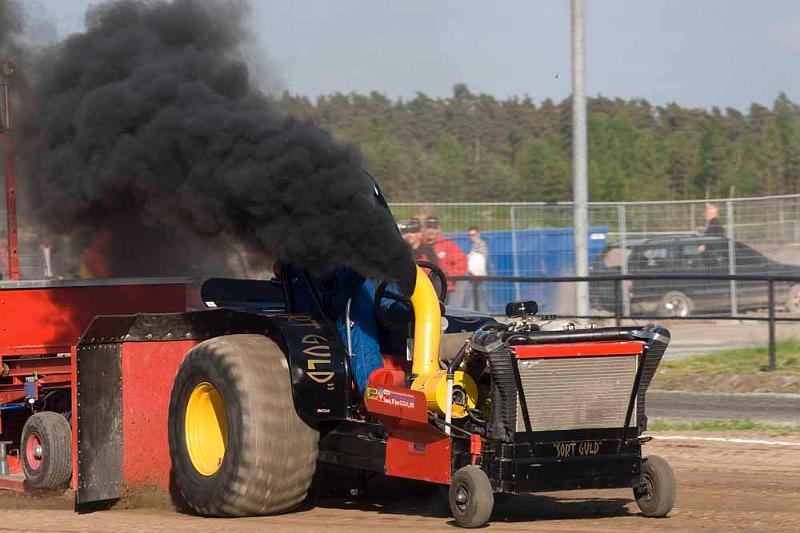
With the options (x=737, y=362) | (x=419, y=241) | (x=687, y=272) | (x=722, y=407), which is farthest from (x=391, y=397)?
(x=687, y=272)

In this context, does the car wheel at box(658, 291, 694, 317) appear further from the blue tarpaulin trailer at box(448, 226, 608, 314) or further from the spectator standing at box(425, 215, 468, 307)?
the spectator standing at box(425, 215, 468, 307)

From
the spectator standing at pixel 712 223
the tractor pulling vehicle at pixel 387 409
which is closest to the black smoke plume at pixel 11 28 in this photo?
the tractor pulling vehicle at pixel 387 409

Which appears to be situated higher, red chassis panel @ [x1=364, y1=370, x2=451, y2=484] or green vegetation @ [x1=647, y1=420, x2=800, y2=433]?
red chassis panel @ [x1=364, y1=370, x2=451, y2=484]

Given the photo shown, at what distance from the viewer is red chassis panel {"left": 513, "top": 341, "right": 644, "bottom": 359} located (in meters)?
6.81

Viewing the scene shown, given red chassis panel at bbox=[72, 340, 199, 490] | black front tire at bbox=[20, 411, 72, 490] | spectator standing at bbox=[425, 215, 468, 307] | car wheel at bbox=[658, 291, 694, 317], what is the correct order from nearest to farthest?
red chassis panel at bbox=[72, 340, 199, 490], black front tire at bbox=[20, 411, 72, 490], car wheel at bbox=[658, 291, 694, 317], spectator standing at bbox=[425, 215, 468, 307]

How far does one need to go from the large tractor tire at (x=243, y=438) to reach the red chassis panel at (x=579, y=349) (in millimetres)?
1502

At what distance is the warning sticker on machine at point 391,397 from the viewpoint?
23.4 feet

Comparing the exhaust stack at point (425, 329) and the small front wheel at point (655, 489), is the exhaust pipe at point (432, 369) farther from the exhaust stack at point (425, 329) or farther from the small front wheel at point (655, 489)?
the small front wheel at point (655, 489)

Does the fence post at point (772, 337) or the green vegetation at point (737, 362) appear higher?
the fence post at point (772, 337)

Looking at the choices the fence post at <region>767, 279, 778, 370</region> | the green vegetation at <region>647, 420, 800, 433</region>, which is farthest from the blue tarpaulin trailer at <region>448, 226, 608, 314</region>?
the green vegetation at <region>647, 420, 800, 433</region>

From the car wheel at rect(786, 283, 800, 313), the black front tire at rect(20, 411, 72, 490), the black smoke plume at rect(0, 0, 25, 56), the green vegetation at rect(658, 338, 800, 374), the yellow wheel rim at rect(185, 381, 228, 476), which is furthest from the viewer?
the car wheel at rect(786, 283, 800, 313)

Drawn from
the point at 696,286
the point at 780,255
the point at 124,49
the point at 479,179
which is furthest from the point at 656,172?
the point at 124,49

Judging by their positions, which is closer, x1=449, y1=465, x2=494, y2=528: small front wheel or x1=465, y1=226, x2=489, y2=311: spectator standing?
x1=449, y1=465, x2=494, y2=528: small front wheel

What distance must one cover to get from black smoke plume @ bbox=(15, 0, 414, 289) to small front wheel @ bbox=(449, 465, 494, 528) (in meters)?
1.17
